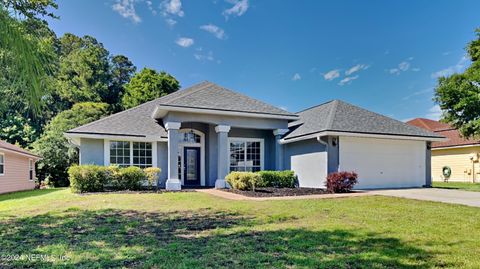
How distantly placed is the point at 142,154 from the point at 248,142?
18.9 ft

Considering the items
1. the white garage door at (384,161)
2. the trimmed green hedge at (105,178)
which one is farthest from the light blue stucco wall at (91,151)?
the white garage door at (384,161)

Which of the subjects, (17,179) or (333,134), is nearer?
(333,134)

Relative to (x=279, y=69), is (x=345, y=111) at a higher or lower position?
lower

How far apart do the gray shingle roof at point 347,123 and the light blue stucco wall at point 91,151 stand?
9474mm

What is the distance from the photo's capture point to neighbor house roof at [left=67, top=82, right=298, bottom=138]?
47.0 ft

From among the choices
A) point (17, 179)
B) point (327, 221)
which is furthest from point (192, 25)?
point (327, 221)

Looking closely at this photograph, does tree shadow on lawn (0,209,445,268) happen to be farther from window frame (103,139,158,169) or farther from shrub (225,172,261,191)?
window frame (103,139,158,169)

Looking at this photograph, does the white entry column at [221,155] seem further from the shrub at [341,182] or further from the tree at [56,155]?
the tree at [56,155]

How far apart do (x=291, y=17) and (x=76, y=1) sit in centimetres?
1194

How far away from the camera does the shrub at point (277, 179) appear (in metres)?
14.9

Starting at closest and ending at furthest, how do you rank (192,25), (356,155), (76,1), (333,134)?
(76,1) < (333,134) < (356,155) < (192,25)

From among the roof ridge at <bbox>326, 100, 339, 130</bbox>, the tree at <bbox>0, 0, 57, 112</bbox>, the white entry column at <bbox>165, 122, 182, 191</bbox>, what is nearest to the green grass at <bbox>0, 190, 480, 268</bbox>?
the tree at <bbox>0, 0, 57, 112</bbox>

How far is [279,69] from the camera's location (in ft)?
75.3

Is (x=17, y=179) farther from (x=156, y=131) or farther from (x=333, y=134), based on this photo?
(x=333, y=134)
